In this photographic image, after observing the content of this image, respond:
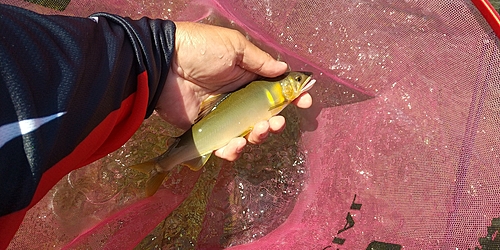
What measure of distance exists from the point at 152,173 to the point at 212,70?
0.61 metres

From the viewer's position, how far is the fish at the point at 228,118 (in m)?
2.07

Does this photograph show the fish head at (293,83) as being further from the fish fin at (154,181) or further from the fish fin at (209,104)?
the fish fin at (154,181)

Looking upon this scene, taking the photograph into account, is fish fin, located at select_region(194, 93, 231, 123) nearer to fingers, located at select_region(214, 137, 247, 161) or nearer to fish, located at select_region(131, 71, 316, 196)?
fish, located at select_region(131, 71, 316, 196)

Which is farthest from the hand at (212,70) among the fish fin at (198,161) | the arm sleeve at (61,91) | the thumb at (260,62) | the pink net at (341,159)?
the pink net at (341,159)

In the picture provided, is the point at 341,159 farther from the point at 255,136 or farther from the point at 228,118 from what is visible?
the point at 228,118

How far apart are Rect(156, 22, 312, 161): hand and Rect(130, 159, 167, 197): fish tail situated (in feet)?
1.06

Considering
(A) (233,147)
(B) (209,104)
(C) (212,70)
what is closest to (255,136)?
(A) (233,147)

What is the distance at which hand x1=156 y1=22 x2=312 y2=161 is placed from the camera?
2.11 m

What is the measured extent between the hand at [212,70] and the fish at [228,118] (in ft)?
0.18

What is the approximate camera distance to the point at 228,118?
6.79 feet

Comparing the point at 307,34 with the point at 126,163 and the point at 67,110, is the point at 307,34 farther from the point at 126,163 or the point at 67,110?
the point at 67,110

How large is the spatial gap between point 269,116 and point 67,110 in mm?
1039

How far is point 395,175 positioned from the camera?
89.2 inches

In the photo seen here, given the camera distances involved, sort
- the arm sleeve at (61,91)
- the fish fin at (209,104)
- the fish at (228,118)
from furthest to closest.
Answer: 1. the fish fin at (209,104)
2. the fish at (228,118)
3. the arm sleeve at (61,91)
